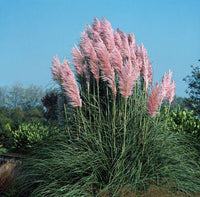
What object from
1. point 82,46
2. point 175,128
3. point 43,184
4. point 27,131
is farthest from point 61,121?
point 27,131

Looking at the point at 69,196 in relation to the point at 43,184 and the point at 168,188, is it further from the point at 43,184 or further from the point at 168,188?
the point at 168,188

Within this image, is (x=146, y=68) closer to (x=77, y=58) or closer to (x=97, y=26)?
(x=77, y=58)

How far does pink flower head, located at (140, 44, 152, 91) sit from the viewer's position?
5.31m

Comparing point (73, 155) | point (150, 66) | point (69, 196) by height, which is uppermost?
point (150, 66)

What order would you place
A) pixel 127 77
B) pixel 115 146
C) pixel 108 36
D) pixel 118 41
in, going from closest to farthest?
pixel 127 77 < pixel 115 146 < pixel 108 36 < pixel 118 41

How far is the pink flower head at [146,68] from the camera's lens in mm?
5313

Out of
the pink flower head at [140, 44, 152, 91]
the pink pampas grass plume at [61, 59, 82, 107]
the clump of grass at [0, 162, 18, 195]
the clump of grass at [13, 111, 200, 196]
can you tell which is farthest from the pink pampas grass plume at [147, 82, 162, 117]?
the clump of grass at [0, 162, 18, 195]

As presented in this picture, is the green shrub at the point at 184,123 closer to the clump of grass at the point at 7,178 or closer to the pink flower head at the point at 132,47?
the pink flower head at the point at 132,47

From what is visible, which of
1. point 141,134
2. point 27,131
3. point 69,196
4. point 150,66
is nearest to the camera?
point 69,196

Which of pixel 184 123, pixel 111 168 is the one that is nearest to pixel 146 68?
pixel 111 168

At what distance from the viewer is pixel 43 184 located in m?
4.57

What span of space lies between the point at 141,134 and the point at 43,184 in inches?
63.4

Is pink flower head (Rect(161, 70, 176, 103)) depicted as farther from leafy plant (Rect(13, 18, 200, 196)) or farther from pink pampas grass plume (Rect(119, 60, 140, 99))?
pink pampas grass plume (Rect(119, 60, 140, 99))

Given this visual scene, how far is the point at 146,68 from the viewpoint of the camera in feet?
17.5
